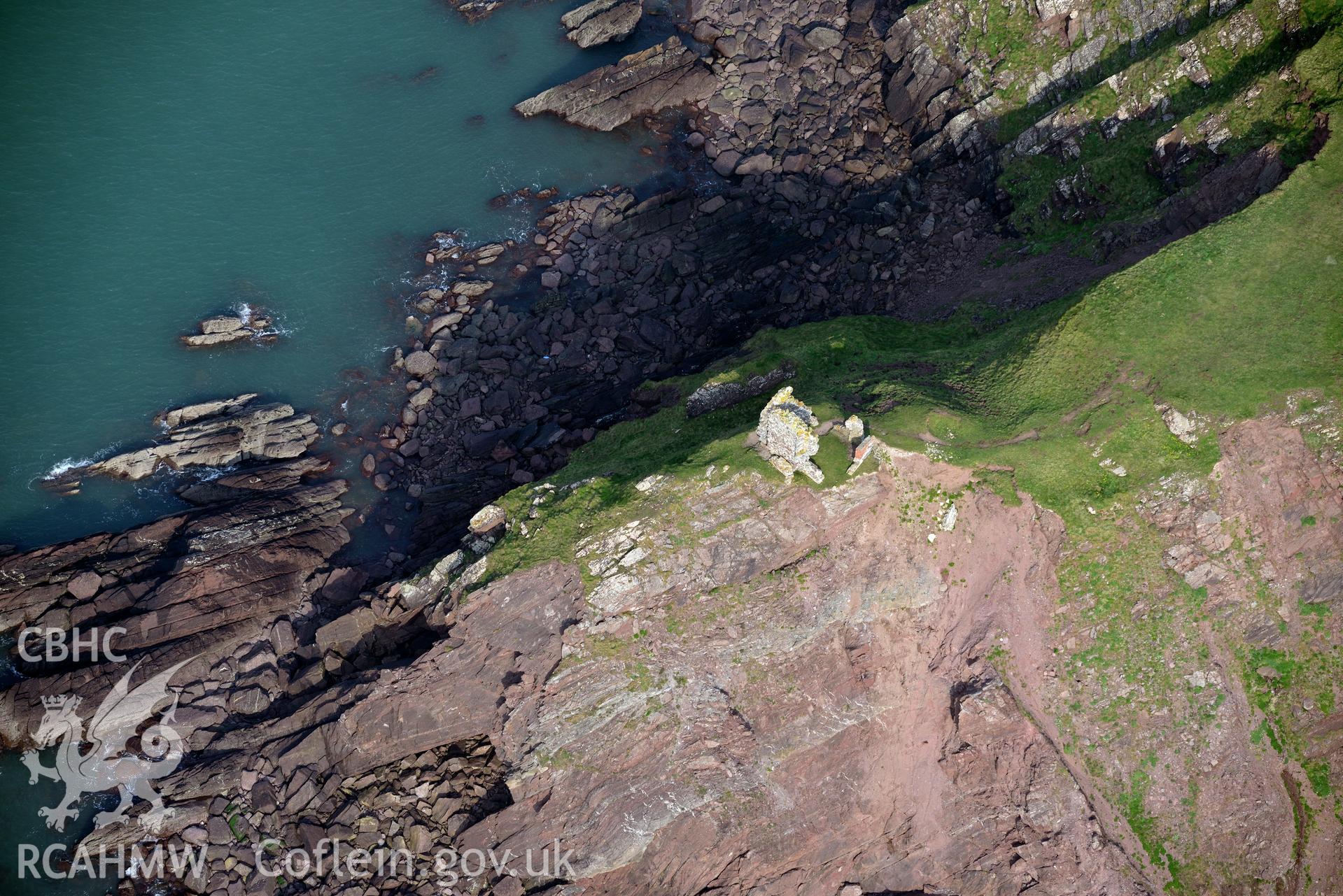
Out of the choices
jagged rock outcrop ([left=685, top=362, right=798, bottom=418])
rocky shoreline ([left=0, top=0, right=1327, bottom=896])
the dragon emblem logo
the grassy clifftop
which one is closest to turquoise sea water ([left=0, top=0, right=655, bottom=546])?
rocky shoreline ([left=0, top=0, right=1327, bottom=896])

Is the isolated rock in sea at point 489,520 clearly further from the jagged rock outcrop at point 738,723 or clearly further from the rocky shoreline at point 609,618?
the jagged rock outcrop at point 738,723

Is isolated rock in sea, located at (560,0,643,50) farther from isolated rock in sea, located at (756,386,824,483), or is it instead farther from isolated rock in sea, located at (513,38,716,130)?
isolated rock in sea, located at (756,386,824,483)

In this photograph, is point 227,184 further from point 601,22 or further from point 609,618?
point 609,618

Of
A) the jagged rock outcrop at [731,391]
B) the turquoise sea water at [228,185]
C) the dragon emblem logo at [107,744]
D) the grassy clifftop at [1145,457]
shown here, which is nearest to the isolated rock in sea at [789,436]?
the grassy clifftop at [1145,457]

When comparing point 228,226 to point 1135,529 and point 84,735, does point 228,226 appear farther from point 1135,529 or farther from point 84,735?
point 1135,529

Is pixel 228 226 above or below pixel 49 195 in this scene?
below

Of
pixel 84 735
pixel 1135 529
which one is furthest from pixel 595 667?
pixel 84 735

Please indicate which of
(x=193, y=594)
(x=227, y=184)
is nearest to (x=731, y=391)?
(x=193, y=594)
